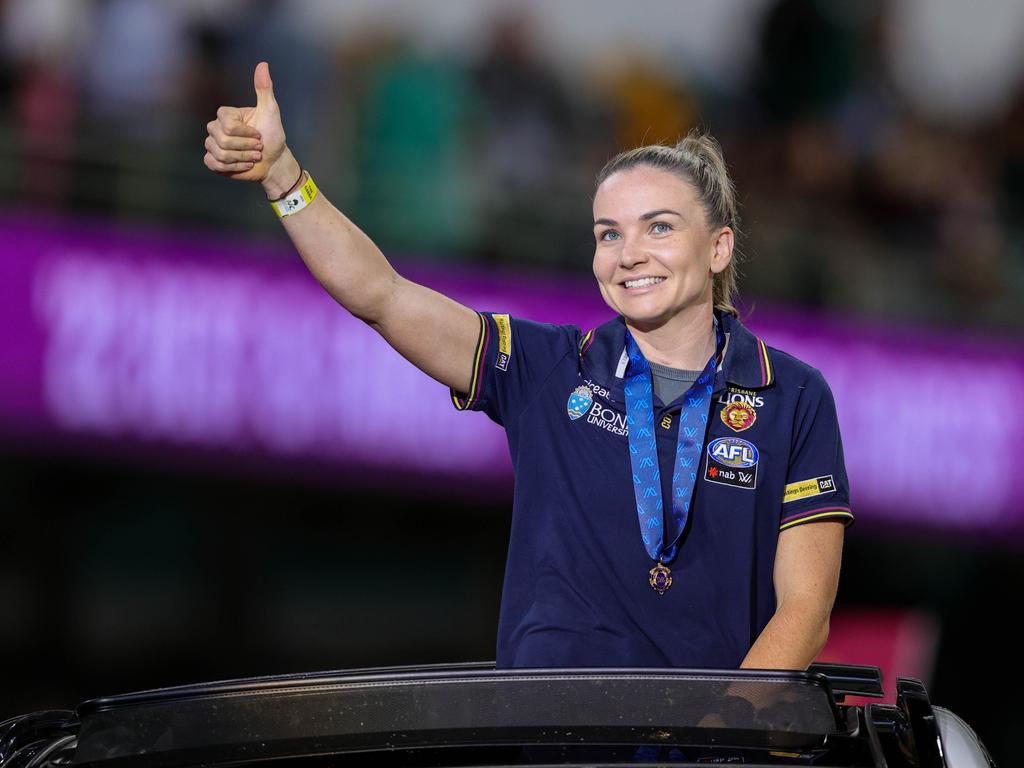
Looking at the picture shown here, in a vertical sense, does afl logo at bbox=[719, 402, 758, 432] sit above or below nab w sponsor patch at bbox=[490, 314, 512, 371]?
below

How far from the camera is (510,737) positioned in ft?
7.07

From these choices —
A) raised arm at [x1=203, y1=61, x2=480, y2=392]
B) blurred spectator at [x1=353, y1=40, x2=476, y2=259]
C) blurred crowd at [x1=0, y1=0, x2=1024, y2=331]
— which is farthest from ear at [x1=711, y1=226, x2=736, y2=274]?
blurred spectator at [x1=353, y1=40, x2=476, y2=259]

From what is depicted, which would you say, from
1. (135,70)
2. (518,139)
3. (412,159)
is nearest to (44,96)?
(135,70)

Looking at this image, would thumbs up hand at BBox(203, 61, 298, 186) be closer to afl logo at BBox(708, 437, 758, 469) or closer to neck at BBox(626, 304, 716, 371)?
neck at BBox(626, 304, 716, 371)

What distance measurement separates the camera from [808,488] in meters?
2.93

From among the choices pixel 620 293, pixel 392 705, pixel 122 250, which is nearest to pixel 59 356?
pixel 122 250

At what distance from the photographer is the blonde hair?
3.03 m

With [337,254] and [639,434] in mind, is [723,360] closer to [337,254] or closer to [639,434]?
[639,434]

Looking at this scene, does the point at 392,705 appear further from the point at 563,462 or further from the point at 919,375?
the point at 919,375

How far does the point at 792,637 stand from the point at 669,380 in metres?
0.52

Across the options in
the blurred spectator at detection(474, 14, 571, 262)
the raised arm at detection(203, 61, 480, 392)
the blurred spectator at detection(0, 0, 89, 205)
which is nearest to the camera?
the raised arm at detection(203, 61, 480, 392)

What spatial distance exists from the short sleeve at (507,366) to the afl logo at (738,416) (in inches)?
12.0

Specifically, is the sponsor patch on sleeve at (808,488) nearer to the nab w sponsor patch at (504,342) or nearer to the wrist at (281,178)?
the nab w sponsor patch at (504,342)

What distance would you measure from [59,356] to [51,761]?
17.7ft
